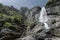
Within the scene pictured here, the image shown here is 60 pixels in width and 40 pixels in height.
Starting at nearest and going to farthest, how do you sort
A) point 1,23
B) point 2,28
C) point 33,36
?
point 33,36
point 2,28
point 1,23

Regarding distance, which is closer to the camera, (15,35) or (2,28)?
(15,35)

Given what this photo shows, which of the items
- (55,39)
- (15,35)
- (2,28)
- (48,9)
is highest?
(48,9)

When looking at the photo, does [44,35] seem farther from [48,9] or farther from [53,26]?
[48,9]

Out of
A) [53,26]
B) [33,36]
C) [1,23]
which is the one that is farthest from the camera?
[1,23]

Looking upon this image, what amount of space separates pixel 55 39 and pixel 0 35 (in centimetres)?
1151

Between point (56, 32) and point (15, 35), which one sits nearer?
point (56, 32)

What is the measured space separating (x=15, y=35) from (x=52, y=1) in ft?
49.2

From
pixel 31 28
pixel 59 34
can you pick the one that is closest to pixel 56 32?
pixel 59 34

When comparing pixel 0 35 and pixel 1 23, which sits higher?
pixel 1 23

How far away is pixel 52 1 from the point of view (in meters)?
43.6

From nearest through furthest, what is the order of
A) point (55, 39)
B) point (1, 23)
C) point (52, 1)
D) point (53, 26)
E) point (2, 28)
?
point (55, 39), point (53, 26), point (2, 28), point (1, 23), point (52, 1)

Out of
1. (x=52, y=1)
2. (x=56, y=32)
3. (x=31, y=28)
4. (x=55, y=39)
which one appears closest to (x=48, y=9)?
(x=52, y=1)

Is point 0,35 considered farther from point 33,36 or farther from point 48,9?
point 48,9

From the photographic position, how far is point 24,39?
→ 31578mm
